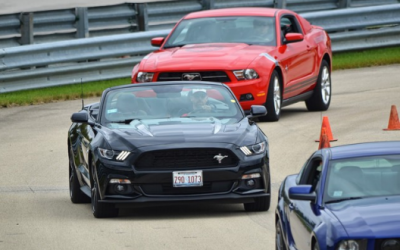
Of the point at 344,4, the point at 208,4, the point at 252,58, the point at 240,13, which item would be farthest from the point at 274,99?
the point at 344,4

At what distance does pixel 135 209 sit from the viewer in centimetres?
1299

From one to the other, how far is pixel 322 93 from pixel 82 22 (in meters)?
6.58

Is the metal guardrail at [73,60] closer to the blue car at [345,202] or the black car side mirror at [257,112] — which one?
the black car side mirror at [257,112]

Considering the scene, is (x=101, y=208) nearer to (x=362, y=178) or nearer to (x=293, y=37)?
(x=362, y=178)

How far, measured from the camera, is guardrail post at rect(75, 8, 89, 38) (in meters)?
25.4

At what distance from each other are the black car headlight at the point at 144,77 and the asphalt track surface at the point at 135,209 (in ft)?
4.98

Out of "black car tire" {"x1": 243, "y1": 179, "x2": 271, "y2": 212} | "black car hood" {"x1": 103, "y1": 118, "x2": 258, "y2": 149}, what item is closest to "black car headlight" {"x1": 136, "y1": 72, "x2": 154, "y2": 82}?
"black car hood" {"x1": 103, "y1": 118, "x2": 258, "y2": 149}

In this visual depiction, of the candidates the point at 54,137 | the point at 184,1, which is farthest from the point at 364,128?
the point at 184,1

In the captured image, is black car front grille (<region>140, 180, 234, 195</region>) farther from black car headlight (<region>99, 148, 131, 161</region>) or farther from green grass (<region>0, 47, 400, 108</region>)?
green grass (<region>0, 47, 400, 108</region>)

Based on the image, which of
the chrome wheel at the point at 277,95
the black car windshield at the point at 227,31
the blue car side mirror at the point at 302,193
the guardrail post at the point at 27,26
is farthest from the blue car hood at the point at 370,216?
the guardrail post at the point at 27,26

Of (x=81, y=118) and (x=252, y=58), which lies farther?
(x=252, y=58)

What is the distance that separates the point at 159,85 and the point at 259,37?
6.16 m

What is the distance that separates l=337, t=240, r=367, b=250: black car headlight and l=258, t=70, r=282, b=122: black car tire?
1132 cm

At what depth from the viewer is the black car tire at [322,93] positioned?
68.4 feet
